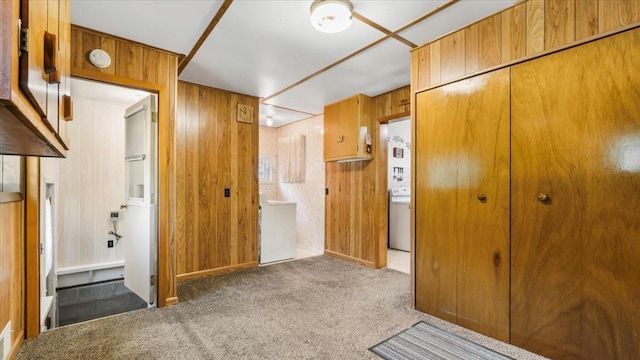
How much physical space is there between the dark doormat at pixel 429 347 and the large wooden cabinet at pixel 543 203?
0.22 m

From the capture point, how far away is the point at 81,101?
369 centimetres

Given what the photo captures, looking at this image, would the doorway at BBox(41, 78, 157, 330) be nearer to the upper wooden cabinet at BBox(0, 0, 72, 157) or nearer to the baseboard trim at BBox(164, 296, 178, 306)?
the baseboard trim at BBox(164, 296, 178, 306)

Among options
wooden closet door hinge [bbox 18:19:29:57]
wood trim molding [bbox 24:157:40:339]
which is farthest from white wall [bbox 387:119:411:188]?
wooden closet door hinge [bbox 18:19:29:57]

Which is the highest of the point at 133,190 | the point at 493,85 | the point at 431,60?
the point at 431,60

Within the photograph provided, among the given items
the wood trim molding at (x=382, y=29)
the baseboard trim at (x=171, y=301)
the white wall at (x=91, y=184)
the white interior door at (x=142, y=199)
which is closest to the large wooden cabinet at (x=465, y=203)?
the wood trim molding at (x=382, y=29)

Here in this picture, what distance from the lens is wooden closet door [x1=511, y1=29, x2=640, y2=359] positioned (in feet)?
5.00

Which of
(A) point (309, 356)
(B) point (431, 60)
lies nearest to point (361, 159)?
(B) point (431, 60)

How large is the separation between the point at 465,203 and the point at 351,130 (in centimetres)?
203

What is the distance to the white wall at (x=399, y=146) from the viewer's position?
5.83 metres

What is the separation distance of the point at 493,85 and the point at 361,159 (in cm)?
210

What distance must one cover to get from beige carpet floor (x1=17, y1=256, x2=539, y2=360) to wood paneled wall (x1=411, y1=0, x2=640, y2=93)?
6.46ft

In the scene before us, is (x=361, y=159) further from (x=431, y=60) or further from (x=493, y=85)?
(x=493, y=85)

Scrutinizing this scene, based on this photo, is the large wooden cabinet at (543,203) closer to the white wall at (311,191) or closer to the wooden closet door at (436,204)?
the wooden closet door at (436,204)

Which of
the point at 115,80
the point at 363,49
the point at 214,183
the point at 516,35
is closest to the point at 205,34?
the point at 115,80
